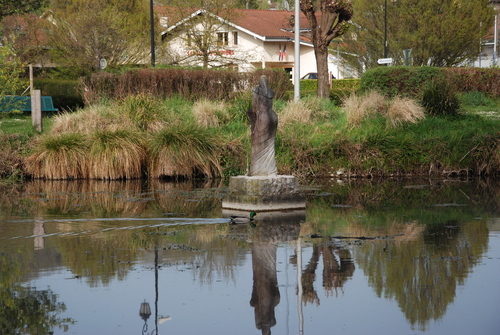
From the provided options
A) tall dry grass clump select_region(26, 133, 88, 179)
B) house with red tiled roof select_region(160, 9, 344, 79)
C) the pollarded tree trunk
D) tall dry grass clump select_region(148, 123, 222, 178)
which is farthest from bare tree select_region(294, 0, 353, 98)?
tall dry grass clump select_region(26, 133, 88, 179)

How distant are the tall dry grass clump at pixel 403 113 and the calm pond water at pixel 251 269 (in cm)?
639

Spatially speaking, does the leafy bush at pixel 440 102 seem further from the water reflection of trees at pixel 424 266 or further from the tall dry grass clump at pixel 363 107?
the water reflection of trees at pixel 424 266

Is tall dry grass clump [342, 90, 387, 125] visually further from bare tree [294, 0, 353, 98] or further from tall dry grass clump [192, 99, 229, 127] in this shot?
bare tree [294, 0, 353, 98]

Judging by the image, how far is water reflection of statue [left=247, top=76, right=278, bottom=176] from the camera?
502 inches

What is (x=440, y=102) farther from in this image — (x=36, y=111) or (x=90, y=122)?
(x=36, y=111)

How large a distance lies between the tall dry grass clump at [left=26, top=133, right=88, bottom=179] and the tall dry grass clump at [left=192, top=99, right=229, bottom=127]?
3.57 meters

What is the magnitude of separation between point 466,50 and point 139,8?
19.8 m

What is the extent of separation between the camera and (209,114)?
857 inches

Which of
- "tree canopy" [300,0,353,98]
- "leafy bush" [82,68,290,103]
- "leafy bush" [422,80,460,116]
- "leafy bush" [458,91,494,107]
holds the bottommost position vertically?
"leafy bush" [422,80,460,116]

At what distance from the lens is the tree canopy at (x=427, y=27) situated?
135 ft

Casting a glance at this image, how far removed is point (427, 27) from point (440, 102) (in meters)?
20.9

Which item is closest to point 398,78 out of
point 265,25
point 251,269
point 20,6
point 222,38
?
point 20,6

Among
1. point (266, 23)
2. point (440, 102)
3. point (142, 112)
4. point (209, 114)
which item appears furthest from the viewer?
point (266, 23)

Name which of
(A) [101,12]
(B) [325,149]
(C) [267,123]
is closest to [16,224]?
(C) [267,123]
